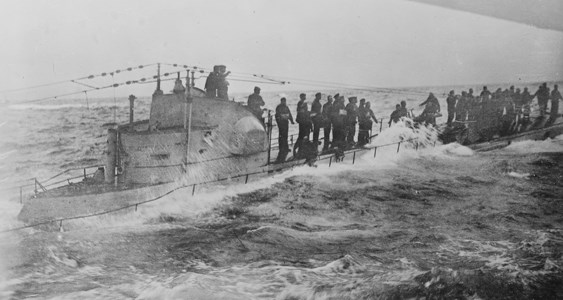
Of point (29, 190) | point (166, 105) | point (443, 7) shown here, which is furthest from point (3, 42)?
point (443, 7)

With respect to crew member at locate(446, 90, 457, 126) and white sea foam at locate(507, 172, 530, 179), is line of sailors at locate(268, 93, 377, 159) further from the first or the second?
white sea foam at locate(507, 172, 530, 179)

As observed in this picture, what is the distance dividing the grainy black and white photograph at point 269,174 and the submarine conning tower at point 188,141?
0.08 ft

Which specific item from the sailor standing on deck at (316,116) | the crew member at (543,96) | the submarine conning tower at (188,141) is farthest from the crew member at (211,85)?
the crew member at (543,96)

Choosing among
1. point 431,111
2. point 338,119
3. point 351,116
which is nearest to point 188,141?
point 338,119

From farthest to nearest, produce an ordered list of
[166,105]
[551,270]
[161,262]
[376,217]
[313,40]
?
[166,105]
[313,40]
[376,217]
[551,270]
[161,262]

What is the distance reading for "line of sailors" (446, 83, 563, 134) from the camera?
31.1 feet

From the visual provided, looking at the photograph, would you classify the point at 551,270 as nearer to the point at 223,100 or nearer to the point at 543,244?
the point at 543,244

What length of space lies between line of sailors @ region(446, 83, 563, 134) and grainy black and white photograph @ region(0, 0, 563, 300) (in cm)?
162

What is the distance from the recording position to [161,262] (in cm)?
419

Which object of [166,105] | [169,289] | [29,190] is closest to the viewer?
[169,289]

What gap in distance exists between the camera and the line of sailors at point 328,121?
8961 millimetres

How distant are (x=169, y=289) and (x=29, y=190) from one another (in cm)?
487

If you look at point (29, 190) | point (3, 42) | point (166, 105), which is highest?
point (3, 42)

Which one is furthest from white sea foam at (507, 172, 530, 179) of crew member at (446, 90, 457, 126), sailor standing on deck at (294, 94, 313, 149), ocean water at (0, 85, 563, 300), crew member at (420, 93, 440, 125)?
crew member at (446, 90, 457, 126)
